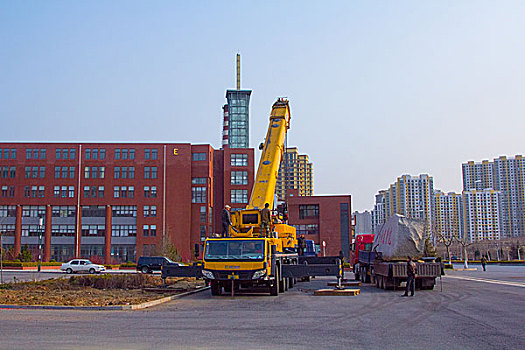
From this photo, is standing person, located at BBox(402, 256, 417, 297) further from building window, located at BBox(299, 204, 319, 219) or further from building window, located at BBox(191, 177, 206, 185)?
building window, located at BBox(299, 204, 319, 219)

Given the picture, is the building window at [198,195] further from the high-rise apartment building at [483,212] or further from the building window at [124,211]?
the high-rise apartment building at [483,212]

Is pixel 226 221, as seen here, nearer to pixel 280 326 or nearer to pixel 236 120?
pixel 280 326

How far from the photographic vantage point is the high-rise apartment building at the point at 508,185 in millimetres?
114500

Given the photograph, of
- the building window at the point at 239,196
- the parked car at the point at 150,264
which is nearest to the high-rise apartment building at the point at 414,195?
the building window at the point at 239,196

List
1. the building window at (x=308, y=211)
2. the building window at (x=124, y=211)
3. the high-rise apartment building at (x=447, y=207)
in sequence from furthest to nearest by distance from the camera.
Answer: the high-rise apartment building at (x=447, y=207) < the building window at (x=308, y=211) < the building window at (x=124, y=211)

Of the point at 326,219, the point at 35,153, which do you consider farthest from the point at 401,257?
the point at 35,153

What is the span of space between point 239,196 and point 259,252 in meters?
60.4

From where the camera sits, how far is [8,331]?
458 inches

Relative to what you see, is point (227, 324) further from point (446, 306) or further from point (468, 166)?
point (468, 166)

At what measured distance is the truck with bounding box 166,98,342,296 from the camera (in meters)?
20.5

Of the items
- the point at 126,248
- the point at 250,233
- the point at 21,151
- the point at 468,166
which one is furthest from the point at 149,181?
the point at 468,166

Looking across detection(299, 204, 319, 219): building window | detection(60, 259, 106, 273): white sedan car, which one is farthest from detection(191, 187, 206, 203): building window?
detection(60, 259, 106, 273): white sedan car

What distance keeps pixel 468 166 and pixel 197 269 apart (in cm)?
12570

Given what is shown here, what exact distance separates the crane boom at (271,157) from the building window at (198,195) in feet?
171
